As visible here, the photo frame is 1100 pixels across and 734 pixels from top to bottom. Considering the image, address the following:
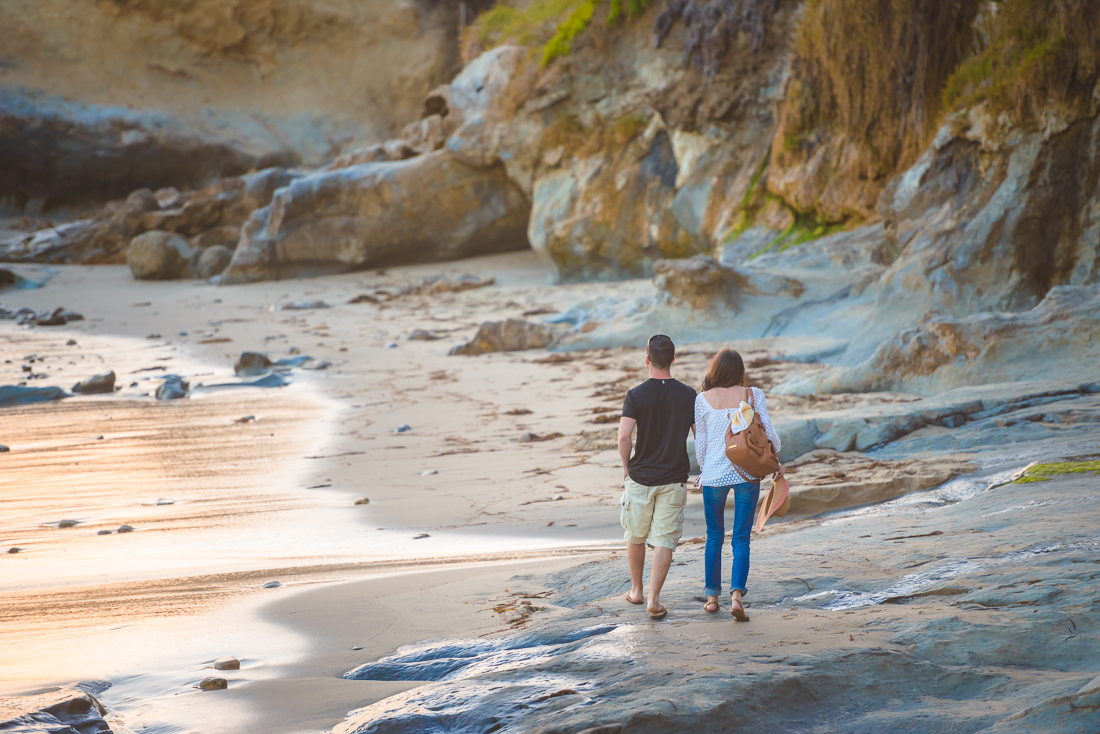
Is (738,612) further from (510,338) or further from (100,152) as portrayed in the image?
(100,152)

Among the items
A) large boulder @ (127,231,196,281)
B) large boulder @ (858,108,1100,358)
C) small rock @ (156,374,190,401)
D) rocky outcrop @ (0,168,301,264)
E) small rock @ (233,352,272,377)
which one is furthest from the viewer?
rocky outcrop @ (0,168,301,264)

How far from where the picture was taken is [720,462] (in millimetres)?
3305

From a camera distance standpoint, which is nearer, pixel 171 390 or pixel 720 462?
pixel 720 462

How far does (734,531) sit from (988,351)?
4.11 m

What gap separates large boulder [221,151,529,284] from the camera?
58.0 feet

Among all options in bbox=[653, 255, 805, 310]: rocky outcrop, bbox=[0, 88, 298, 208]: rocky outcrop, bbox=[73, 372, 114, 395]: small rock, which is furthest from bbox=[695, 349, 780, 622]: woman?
bbox=[0, 88, 298, 208]: rocky outcrop

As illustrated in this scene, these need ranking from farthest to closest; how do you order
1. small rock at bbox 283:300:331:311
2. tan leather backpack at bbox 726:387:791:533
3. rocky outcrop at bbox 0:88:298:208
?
1. rocky outcrop at bbox 0:88:298:208
2. small rock at bbox 283:300:331:311
3. tan leather backpack at bbox 726:387:791:533

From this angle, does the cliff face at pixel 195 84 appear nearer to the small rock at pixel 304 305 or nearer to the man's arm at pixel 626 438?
the small rock at pixel 304 305

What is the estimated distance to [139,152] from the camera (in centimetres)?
2523

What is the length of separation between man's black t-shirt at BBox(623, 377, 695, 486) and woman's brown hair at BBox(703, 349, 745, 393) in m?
0.10

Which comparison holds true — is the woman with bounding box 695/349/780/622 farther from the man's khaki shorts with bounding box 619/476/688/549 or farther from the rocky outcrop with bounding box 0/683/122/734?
the rocky outcrop with bounding box 0/683/122/734

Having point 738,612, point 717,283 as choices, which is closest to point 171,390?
point 717,283

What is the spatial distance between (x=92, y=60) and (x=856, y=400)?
2651 centimetres

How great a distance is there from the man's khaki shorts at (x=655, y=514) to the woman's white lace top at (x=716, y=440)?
13 cm
